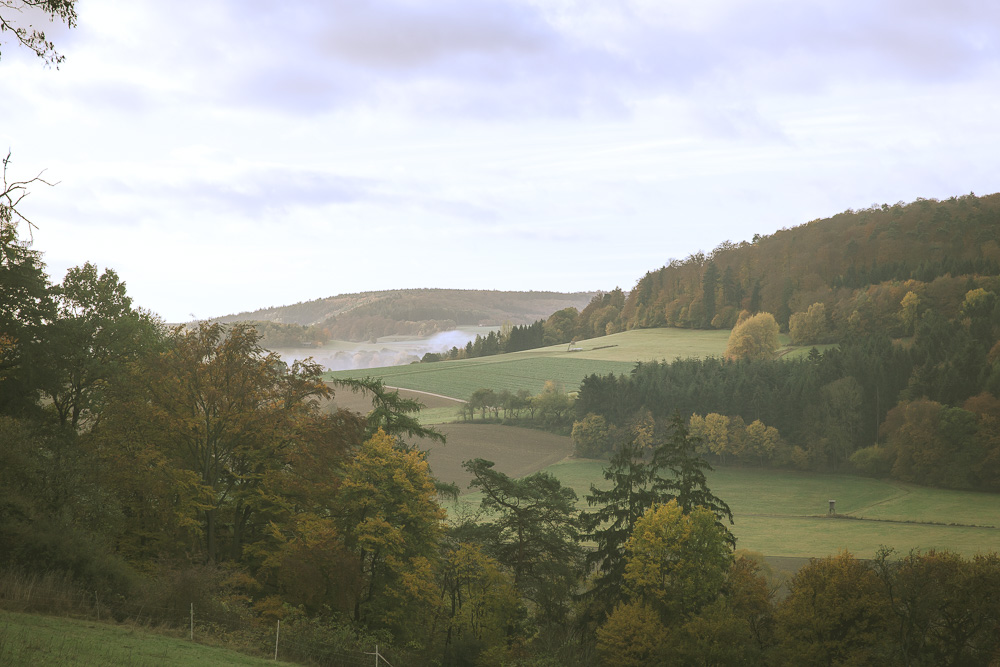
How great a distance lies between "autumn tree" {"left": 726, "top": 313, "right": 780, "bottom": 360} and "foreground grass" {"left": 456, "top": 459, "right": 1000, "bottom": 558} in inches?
1792

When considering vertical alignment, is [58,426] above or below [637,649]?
above

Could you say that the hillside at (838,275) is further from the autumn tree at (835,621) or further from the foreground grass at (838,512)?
the autumn tree at (835,621)

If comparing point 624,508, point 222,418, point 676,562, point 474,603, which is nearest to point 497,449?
point 624,508

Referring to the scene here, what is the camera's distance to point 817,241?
604ft

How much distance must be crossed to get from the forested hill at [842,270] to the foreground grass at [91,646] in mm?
130653

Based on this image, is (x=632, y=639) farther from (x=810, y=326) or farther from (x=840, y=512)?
(x=810, y=326)

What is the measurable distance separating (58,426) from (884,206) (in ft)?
643

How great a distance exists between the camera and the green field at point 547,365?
124375 millimetres

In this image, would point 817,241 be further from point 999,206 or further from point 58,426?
point 58,426

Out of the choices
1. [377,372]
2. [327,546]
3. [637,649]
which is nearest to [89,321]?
[327,546]

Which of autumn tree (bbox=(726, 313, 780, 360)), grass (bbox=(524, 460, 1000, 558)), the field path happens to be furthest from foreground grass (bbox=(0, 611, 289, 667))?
autumn tree (bbox=(726, 313, 780, 360))

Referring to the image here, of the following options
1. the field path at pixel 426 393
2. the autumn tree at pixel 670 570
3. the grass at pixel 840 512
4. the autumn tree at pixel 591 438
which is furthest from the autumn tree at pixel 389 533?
the field path at pixel 426 393

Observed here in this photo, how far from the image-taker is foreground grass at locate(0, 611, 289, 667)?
15.7 m

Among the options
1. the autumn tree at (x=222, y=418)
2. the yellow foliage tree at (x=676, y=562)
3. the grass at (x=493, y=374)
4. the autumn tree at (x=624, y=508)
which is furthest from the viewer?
the grass at (x=493, y=374)
